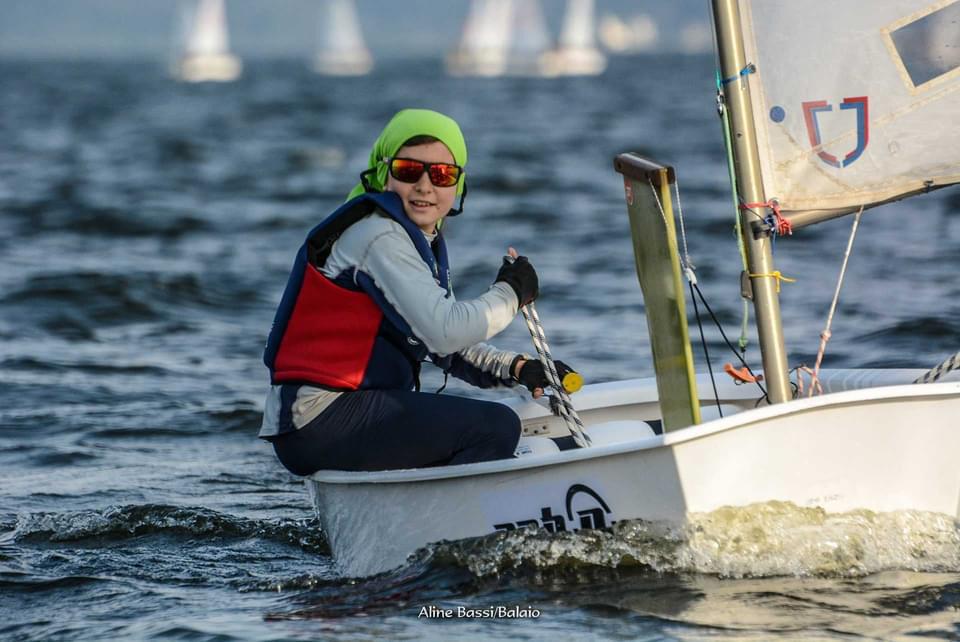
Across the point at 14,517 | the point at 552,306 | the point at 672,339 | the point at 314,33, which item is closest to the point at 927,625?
the point at 672,339

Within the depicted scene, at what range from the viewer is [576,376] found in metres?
4.30

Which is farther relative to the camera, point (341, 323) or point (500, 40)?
point (500, 40)

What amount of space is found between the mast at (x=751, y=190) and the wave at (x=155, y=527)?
1.68m

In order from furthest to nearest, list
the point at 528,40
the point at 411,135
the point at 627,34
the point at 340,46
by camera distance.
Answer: the point at 627,34 → the point at 340,46 → the point at 528,40 → the point at 411,135

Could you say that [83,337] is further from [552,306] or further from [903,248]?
[903,248]

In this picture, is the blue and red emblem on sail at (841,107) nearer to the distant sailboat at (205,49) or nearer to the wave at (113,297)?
the wave at (113,297)

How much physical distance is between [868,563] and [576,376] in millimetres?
975

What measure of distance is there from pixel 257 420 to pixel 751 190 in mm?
3535

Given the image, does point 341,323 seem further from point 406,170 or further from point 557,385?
point 557,385

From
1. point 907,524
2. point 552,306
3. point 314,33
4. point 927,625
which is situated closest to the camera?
point 927,625

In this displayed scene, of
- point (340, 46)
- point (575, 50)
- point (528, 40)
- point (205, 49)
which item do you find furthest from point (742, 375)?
point (340, 46)

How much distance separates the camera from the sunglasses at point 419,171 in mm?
3934

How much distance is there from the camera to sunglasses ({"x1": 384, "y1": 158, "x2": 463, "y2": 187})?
3.93 metres

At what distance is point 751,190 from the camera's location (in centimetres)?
384
